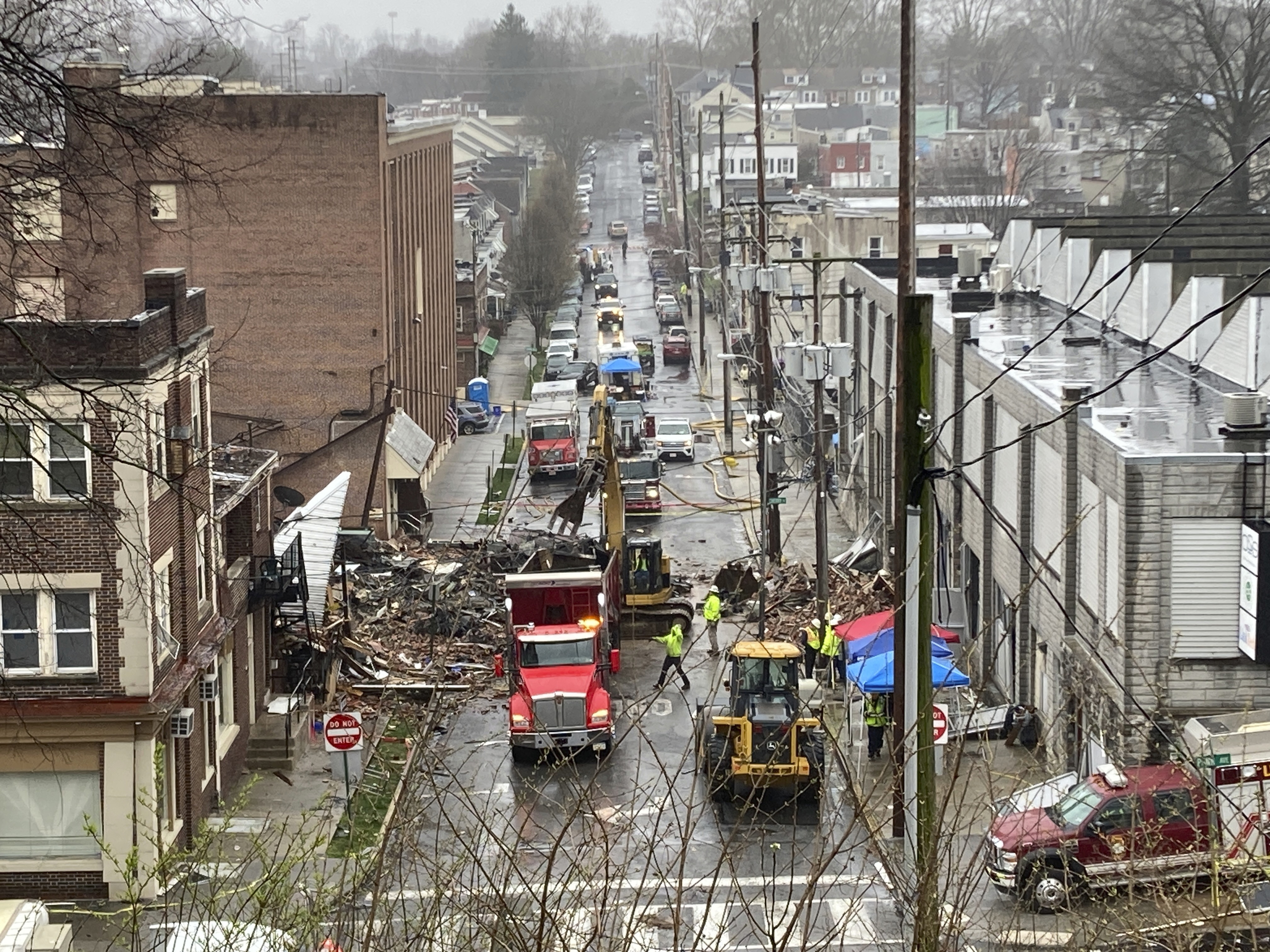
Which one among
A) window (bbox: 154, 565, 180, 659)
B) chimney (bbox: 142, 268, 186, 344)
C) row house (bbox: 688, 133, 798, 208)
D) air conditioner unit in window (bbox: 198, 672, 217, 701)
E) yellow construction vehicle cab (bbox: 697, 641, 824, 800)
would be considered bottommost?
Answer: yellow construction vehicle cab (bbox: 697, 641, 824, 800)

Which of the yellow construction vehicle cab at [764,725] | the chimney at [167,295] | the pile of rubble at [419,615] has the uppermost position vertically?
the chimney at [167,295]

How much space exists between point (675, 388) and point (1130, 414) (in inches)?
2011

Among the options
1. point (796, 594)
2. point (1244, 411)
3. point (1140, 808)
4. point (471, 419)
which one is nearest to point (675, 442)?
point (471, 419)

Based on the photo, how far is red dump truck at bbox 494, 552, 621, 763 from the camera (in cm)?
2427

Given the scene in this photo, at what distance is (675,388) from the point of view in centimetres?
7438

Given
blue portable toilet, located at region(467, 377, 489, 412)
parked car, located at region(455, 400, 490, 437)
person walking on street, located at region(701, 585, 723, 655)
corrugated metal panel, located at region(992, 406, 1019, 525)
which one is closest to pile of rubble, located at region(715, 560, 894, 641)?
person walking on street, located at region(701, 585, 723, 655)

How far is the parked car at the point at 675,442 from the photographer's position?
5625 cm

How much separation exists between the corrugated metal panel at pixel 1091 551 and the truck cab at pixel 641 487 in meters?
23.0

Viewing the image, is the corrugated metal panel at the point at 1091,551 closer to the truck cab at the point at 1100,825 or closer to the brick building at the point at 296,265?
the truck cab at the point at 1100,825

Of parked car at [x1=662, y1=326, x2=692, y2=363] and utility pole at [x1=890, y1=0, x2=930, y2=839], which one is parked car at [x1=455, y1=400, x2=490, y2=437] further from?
utility pole at [x1=890, y1=0, x2=930, y2=839]

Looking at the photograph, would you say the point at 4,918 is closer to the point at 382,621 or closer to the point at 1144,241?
the point at 382,621

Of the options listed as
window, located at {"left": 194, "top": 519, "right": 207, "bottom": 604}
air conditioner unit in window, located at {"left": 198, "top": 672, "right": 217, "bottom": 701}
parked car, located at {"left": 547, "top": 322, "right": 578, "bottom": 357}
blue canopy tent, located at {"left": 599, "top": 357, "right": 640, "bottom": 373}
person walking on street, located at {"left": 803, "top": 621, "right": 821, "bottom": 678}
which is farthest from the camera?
parked car, located at {"left": 547, "top": 322, "right": 578, "bottom": 357}

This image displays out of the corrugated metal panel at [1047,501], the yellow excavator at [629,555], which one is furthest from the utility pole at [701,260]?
the corrugated metal panel at [1047,501]

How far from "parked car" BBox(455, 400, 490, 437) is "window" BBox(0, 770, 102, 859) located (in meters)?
44.3
